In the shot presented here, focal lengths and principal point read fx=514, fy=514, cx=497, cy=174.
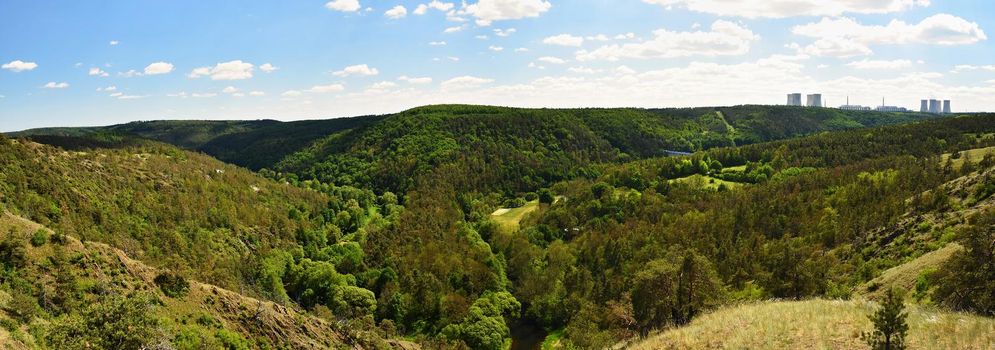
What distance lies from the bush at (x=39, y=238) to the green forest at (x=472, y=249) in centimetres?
36

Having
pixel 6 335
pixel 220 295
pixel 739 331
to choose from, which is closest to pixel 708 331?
pixel 739 331

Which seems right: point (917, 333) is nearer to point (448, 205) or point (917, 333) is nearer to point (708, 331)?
point (708, 331)

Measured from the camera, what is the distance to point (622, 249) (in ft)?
371

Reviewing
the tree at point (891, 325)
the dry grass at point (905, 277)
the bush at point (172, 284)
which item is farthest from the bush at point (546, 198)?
the tree at point (891, 325)

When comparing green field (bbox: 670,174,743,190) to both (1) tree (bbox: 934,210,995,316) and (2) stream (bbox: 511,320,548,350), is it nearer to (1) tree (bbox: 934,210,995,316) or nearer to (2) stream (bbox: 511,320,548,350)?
(2) stream (bbox: 511,320,548,350)

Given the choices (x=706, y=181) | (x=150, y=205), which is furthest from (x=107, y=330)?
(x=706, y=181)

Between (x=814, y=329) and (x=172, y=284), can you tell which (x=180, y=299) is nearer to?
(x=172, y=284)

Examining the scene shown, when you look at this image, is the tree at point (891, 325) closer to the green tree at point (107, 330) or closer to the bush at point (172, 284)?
the green tree at point (107, 330)

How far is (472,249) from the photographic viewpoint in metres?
123

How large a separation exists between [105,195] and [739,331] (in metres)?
125

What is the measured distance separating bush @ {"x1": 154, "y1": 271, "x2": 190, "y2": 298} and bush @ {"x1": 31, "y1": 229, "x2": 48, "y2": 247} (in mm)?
11464

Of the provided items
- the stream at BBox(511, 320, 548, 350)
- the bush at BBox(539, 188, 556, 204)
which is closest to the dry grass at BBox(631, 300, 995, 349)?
the stream at BBox(511, 320, 548, 350)

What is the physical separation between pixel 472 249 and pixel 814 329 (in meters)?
97.9

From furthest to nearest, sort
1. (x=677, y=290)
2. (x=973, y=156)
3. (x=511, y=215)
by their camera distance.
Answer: (x=511, y=215) → (x=973, y=156) → (x=677, y=290)
